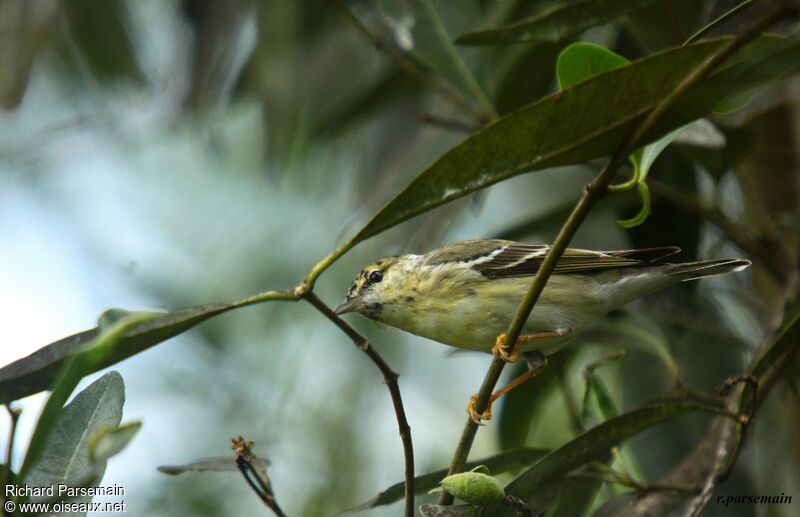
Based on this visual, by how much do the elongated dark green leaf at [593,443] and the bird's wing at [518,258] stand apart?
621mm

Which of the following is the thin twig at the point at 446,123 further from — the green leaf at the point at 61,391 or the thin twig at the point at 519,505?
the green leaf at the point at 61,391

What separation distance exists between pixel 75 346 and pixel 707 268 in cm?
192

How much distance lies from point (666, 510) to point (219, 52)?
2.46m

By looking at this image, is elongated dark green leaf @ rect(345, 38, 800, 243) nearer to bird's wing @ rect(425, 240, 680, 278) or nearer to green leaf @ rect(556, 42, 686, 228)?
green leaf @ rect(556, 42, 686, 228)

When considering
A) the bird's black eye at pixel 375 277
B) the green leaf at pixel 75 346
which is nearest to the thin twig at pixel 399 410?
the green leaf at pixel 75 346

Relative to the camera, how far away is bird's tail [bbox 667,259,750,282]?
103 inches

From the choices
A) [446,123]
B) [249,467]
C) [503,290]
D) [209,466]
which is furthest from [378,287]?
[249,467]

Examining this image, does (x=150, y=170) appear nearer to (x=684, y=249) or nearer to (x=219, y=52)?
(x=219, y=52)


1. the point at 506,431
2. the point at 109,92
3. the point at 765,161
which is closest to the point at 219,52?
the point at 109,92

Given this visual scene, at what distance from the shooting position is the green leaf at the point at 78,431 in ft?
5.53

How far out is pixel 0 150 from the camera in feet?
17.5

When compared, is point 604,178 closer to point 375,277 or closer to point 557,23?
point 557,23

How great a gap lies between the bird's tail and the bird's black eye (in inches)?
41.6

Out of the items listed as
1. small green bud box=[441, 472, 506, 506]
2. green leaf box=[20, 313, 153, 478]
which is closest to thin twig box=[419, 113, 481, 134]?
small green bud box=[441, 472, 506, 506]
